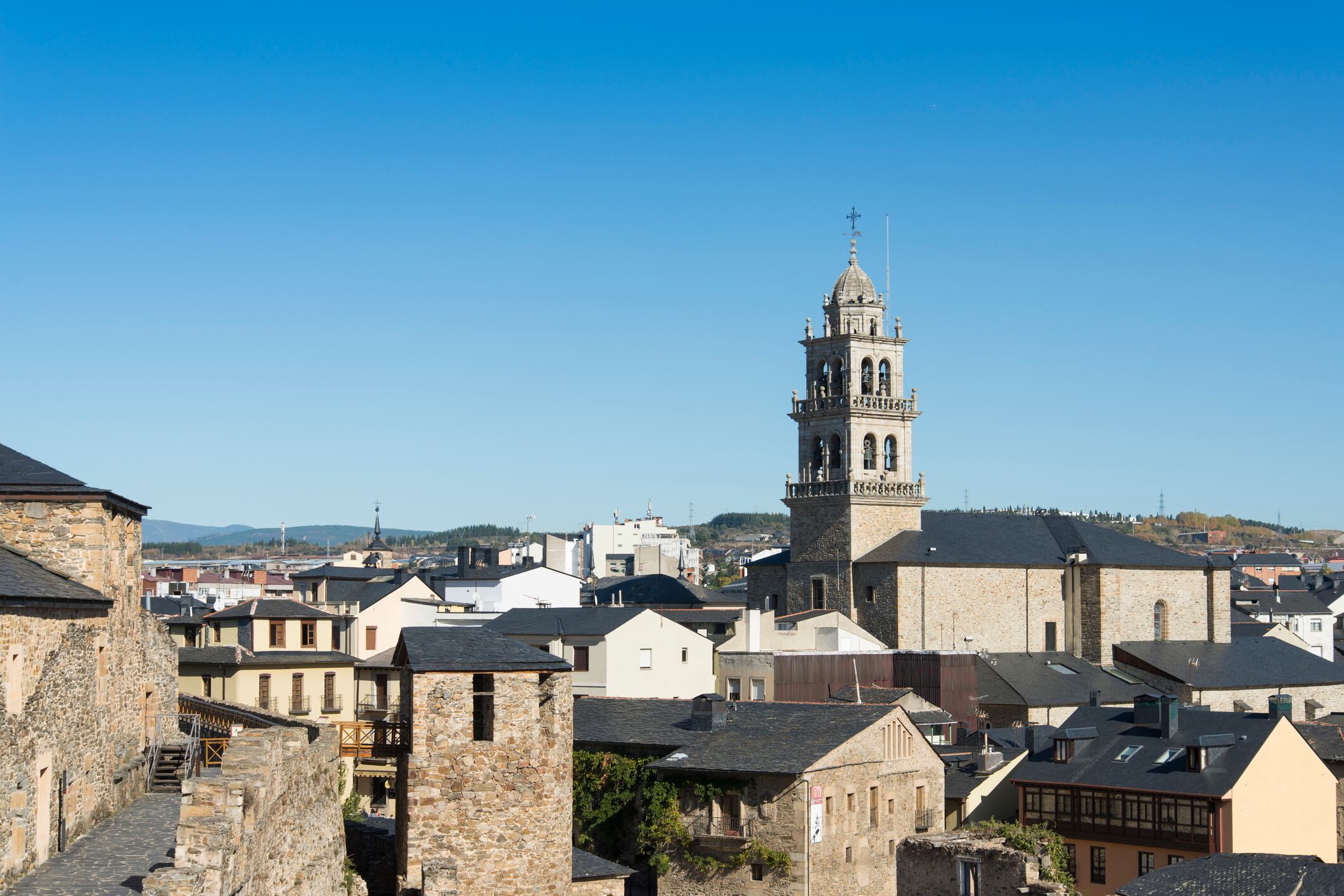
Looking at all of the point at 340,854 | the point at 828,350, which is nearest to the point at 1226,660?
the point at 828,350

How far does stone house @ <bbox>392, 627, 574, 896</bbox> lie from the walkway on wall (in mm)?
4717

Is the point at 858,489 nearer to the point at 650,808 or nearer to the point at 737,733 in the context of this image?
the point at 737,733

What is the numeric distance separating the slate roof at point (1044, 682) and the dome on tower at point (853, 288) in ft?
58.7

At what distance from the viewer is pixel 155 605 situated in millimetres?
73688

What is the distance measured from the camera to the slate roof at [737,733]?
137 feet

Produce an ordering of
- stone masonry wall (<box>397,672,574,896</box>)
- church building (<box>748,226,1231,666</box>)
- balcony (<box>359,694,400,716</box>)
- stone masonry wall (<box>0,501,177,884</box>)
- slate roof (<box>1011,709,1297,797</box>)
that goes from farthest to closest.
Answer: church building (<box>748,226,1231,666</box>) < balcony (<box>359,694,400,716</box>) < slate roof (<box>1011,709,1297,797</box>) < stone masonry wall (<box>397,672,574,896</box>) < stone masonry wall (<box>0,501,177,884</box>)

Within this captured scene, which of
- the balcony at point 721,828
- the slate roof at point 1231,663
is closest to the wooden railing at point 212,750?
the balcony at point 721,828

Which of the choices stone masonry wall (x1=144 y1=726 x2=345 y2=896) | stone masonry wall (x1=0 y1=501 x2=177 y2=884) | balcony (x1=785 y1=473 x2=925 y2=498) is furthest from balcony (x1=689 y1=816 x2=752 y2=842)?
balcony (x1=785 y1=473 x2=925 y2=498)

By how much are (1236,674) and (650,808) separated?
41.8m

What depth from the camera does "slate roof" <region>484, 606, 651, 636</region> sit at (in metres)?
54.8

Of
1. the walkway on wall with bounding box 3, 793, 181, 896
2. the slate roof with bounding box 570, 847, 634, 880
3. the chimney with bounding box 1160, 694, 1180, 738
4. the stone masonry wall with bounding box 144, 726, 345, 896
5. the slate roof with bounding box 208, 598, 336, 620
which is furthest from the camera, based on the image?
the chimney with bounding box 1160, 694, 1180, 738

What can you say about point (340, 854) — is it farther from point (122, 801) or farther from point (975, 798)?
point (975, 798)

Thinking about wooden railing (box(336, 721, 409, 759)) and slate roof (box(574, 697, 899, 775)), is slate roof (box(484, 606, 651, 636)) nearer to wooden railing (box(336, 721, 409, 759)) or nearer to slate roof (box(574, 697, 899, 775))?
slate roof (box(574, 697, 899, 775))

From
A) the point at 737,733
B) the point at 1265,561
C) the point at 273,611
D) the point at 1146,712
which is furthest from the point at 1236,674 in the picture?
the point at 1265,561
